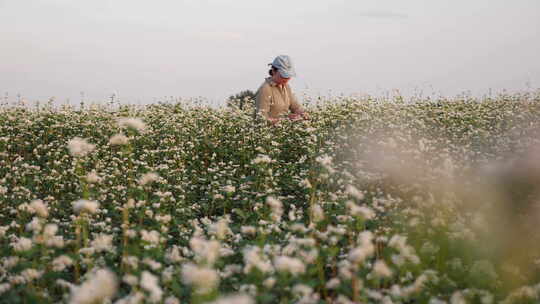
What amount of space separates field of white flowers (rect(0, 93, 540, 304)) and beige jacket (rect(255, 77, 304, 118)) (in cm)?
41

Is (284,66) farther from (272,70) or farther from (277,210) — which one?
(277,210)

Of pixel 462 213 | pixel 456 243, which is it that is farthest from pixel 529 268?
pixel 462 213

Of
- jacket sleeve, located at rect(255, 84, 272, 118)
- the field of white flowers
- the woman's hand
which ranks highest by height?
jacket sleeve, located at rect(255, 84, 272, 118)

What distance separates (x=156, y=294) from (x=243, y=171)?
565cm

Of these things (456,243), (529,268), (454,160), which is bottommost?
(529,268)

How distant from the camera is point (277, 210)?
11.9 ft

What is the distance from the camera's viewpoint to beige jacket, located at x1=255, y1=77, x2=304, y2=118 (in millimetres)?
9977

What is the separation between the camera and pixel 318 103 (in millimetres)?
12930

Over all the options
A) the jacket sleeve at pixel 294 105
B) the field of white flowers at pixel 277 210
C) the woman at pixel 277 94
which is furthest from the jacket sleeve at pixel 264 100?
the jacket sleeve at pixel 294 105

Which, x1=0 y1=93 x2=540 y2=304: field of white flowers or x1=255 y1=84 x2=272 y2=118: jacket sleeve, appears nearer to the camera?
x1=0 y1=93 x2=540 y2=304: field of white flowers

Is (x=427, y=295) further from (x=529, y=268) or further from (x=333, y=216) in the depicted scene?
(x=333, y=216)

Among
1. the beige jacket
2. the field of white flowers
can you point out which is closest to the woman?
the beige jacket

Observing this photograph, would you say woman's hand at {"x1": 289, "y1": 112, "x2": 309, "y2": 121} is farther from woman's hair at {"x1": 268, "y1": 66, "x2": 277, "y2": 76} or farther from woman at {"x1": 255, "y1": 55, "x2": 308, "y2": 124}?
woman's hair at {"x1": 268, "y1": 66, "x2": 277, "y2": 76}

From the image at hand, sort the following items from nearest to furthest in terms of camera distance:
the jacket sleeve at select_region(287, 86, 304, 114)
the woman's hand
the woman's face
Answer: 1. the woman's hand
2. the woman's face
3. the jacket sleeve at select_region(287, 86, 304, 114)
